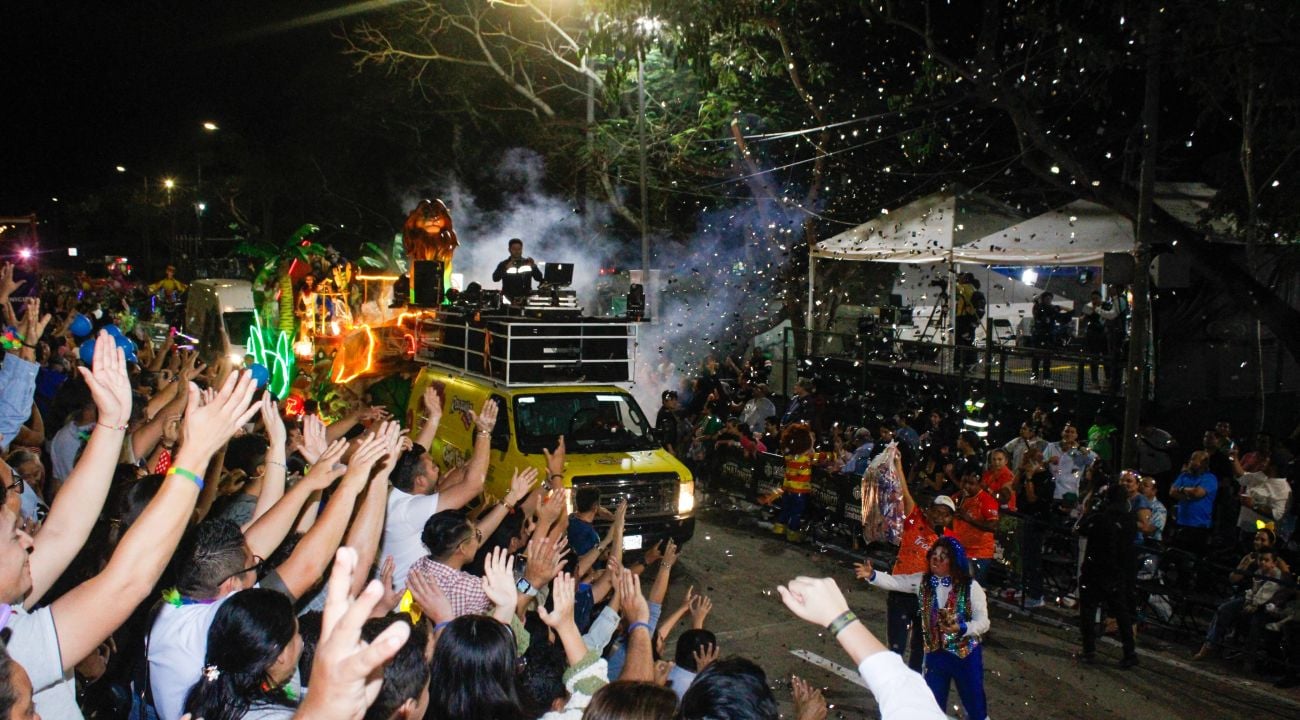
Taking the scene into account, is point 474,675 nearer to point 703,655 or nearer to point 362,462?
point 362,462

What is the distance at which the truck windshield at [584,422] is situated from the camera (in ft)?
36.7

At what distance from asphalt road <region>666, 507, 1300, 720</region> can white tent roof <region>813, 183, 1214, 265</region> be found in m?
7.45

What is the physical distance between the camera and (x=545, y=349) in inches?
453

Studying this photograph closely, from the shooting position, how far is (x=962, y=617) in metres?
6.20

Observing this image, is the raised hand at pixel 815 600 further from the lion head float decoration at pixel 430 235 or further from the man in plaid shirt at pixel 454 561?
the lion head float decoration at pixel 430 235

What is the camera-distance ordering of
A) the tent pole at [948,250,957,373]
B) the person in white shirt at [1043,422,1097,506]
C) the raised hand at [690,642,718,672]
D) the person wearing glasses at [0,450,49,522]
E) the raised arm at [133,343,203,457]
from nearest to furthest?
1. the raised hand at [690,642,718,672]
2. the person wearing glasses at [0,450,49,522]
3. the raised arm at [133,343,203,457]
4. the person in white shirt at [1043,422,1097,506]
5. the tent pole at [948,250,957,373]

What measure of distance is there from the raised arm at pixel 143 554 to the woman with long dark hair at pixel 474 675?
0.96 meters

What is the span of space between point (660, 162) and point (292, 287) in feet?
34.3

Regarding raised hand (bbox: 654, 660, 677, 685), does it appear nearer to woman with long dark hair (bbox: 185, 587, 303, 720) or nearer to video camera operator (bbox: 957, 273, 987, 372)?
woman with long dark hair (bbox: 185, 587, 303, 720)

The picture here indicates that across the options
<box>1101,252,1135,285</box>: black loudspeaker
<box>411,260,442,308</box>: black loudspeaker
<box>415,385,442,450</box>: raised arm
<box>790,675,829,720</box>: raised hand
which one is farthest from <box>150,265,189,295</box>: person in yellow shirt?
<box>790,675,829,720</box>: raised hand

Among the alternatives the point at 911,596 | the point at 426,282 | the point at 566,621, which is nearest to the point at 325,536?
the point at 566,621

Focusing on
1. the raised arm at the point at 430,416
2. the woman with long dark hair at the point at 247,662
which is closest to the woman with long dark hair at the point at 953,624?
the raised arm at the point at 430,416

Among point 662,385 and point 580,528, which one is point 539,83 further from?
point 580,528

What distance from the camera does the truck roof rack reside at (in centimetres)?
1133
